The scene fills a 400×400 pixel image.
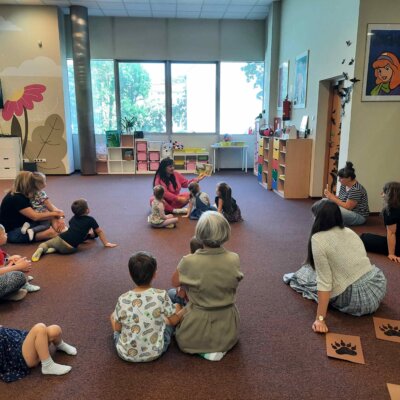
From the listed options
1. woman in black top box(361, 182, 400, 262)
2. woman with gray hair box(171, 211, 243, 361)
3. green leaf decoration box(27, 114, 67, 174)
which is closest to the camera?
woman with gray hair box(171, 211, 243, 361)

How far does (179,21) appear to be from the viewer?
9.36 meters

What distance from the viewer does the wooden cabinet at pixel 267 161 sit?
7.50 meters

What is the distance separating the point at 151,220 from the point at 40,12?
6.46m

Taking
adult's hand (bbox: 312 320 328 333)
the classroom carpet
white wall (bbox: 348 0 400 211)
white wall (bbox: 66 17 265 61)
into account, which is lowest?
the classroom carpet

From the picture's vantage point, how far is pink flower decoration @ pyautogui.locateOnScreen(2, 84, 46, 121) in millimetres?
8773

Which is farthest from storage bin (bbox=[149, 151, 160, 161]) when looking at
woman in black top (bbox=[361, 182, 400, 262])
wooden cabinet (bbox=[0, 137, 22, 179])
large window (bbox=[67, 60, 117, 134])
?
woman in black top (bbox=[361, 182, 400, 262])

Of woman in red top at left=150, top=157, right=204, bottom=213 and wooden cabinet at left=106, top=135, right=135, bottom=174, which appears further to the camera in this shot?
wooden cabinet at left=106, top=135, right=135, bottom=174

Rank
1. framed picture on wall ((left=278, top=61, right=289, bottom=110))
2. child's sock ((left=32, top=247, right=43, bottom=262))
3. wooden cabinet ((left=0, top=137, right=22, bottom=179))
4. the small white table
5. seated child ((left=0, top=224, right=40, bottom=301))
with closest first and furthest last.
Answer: seated child ((left=0, top=224, right=40, bottom=301)) → child's sock ((left=32, top=247, right=43, bottom=262)) → framed picture on wall ((left=278, top=61, right=289, bottom=110)) → wooden cabinet ((left=0, top=137, right=22, bottom=179)) → the small white table

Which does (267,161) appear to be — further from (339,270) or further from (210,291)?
(210,291)

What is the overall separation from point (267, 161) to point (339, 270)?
17.8ft

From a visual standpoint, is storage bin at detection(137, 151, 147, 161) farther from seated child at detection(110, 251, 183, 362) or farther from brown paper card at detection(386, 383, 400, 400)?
brown paper card at detection(386, 383, 400, 400)

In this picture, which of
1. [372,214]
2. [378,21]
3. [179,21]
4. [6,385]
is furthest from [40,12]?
[6,385]

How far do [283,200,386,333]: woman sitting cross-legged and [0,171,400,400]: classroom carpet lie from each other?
108 mm

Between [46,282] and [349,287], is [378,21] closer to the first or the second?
[349,287]
